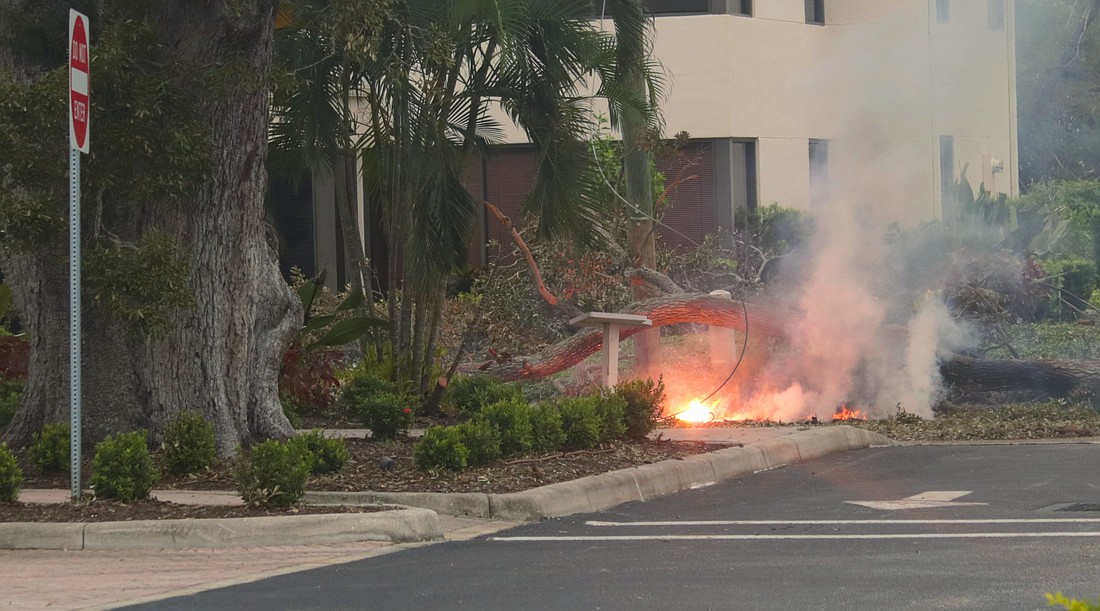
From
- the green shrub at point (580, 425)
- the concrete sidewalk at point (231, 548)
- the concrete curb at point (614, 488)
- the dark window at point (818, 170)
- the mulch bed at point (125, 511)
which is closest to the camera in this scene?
the concrete sidewalk at point (231, 548)

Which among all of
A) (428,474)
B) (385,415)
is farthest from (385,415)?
(428,474)

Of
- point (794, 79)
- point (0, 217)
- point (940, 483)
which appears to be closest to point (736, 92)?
point (794, 79)

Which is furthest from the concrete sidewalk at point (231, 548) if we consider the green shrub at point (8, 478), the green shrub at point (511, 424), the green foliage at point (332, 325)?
the green foliage at point (332, 325)

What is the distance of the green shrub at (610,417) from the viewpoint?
39.8 feet

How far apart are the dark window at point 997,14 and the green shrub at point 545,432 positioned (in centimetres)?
1221

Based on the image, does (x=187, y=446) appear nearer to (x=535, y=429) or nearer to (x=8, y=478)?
(x=8, y=478)

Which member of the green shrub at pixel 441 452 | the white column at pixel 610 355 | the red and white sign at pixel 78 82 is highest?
the red and white sign at pixel 78 82

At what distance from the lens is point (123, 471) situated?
9.29 meters

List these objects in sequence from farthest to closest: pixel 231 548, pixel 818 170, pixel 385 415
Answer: pixel 818 170
pixel 385 415
pixel 231 548

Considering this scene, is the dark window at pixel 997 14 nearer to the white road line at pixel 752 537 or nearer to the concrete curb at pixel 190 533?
the white road line at pixel 752 537

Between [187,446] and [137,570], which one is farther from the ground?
[187,446]

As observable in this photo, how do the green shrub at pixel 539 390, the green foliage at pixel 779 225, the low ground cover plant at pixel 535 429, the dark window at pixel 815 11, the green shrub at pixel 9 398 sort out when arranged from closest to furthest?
1. the low ground cover plant at pixel 535 429
2. the green shrub at pixel 9 398
3. the green shrub at pixel 539 390
4. the green foliage at pixel 779 225
5. the dark window at pixel 815 11

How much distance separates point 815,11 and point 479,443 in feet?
54.9

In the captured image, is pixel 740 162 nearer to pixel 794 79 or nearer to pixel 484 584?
pixel 794 79
